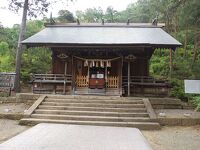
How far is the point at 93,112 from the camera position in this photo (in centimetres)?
1320

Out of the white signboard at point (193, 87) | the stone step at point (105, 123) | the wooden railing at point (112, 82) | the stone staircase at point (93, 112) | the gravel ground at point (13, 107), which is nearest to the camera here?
the white signboard at point (193, 87)

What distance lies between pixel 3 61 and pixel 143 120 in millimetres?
13873

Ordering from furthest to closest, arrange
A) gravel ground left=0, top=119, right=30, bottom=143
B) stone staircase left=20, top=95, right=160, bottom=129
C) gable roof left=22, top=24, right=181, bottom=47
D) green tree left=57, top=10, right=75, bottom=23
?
green tree left=57, top=10, right=75, bottom=23 → gable roof left=22, top=24, right=181, bottom=47 → stone staircase left=20, top=95, right=160, bottom=129 → gravel ground left=0, top=119, right=30, bottom=143

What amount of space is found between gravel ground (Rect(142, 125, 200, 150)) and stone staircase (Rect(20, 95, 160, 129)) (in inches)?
33.1

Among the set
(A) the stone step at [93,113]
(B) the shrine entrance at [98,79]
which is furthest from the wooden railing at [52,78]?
(A) the stone step at [93,113]

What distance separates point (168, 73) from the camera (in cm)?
2617

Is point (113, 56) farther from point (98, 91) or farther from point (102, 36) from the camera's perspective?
point (98, 91)

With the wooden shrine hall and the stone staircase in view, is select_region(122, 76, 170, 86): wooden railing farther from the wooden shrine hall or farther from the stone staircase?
the stone staircase

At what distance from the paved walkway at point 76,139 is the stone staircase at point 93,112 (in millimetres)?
999

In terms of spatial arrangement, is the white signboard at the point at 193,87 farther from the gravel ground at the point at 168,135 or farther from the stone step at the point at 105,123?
the stone step at the point at 105,123

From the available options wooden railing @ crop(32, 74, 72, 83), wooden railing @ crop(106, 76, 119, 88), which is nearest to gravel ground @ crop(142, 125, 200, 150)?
wooden railing @ crop(106, 76, 119, 88)

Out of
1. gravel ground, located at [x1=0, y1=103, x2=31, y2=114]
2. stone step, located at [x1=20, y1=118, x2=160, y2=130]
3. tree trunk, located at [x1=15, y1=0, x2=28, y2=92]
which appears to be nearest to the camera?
stone step, located at [x1=20, y1=118, x2=160, y2=130]

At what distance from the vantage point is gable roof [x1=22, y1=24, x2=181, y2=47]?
1662 cm

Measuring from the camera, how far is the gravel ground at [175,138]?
8.64 metres
